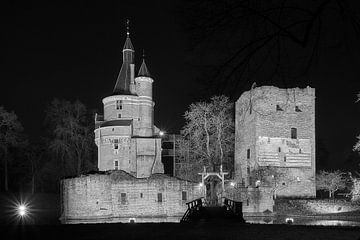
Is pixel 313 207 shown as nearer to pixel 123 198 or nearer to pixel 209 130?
pixel 209 130

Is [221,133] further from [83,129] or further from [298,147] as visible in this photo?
[83,129]

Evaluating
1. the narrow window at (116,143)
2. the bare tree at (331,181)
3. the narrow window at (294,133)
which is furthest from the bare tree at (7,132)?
the bare tree at (331,181)

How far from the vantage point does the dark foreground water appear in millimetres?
13367

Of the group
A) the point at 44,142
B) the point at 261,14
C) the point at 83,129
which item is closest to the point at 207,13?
the point at 261,14

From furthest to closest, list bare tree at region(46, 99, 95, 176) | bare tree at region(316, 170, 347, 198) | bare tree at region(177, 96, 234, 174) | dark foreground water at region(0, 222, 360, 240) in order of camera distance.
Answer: bare tree at region(46, 99, 95, 176)
bare tree at region(316, 170, 347, 198)
bare tree at region(177, 96, 234, 174)
dark foreground water at region(0, 222, 360, 240)

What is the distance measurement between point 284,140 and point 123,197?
47.4 ft

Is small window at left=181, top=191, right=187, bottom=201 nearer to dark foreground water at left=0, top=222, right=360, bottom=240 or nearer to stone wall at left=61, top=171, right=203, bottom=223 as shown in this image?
stone wall at left=61, top=171, right=203, bottom=223

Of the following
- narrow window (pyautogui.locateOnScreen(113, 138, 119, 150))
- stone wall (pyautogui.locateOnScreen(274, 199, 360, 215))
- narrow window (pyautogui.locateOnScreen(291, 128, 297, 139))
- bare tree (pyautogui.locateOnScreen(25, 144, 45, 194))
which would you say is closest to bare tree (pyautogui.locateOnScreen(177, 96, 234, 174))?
narrow window (pyautogui.locateOnScreen(291, 128, 297, 139))

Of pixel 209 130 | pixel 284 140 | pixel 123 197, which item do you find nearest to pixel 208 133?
pixel 209 130

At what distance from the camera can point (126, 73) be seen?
56000 millimetres

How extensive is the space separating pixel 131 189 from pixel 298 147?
1471 centimetres

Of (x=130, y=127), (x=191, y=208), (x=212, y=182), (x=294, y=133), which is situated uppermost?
(x=130, y=127)

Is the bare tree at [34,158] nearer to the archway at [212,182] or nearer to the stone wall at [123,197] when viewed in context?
the stone wall at [123,197]

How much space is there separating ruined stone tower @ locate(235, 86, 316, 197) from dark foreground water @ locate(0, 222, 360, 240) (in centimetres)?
2967
